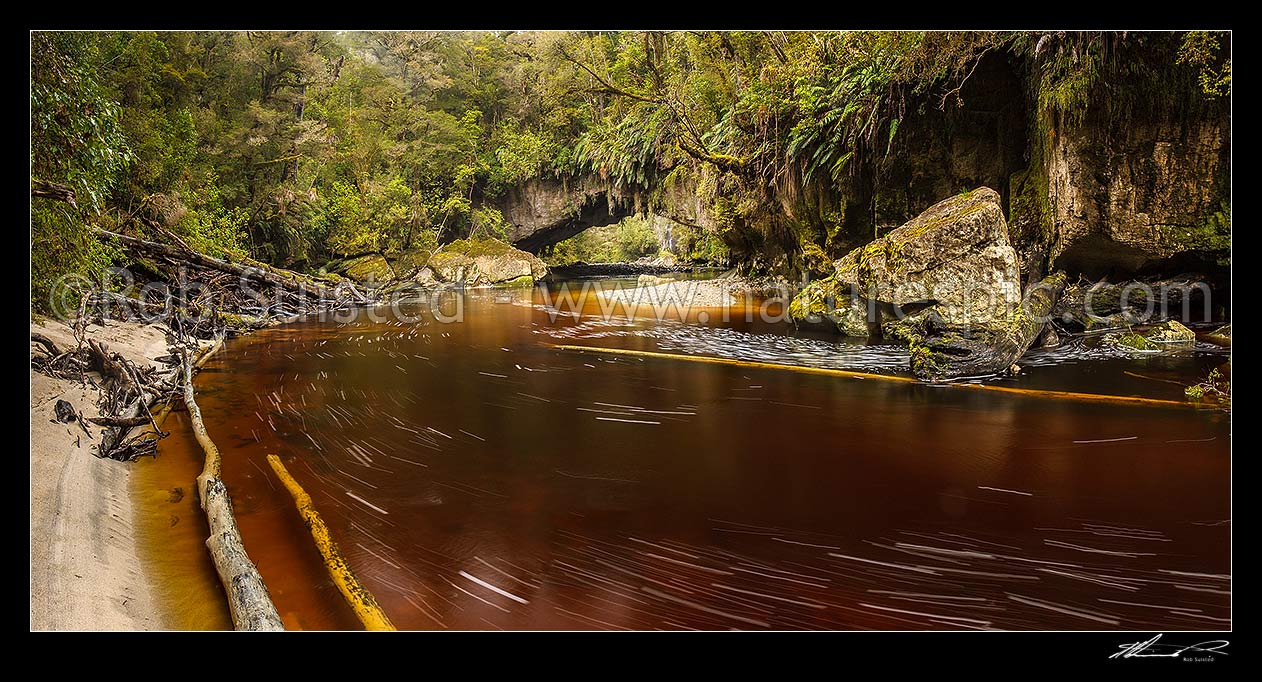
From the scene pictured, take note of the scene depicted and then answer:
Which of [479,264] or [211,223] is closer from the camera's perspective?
[211,223]

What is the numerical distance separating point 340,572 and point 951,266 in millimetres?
5204

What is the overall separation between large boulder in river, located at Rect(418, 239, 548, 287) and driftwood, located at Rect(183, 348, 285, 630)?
15741 millimetres

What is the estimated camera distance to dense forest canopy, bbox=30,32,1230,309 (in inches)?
157

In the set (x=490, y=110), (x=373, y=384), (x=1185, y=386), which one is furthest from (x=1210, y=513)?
(x=490, y=110)

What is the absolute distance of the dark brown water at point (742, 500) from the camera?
6.30 ft

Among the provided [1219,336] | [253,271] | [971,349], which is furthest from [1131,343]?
[253,271]

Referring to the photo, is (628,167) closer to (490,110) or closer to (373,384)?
(490,110)

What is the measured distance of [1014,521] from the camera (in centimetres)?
240

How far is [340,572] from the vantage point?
2.00 m

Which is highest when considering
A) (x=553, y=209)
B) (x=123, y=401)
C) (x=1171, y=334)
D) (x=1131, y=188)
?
(x=553, y=209)

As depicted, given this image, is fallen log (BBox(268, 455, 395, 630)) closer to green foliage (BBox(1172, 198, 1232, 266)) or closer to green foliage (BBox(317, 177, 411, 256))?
green foliage (BBox(1172, 198, 1232, 266))

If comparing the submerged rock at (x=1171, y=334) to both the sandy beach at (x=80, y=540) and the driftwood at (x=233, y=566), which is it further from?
the sandy beach at (x=80, y=540)

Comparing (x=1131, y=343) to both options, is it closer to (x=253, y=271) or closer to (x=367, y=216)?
(x=253, y=271)
